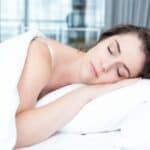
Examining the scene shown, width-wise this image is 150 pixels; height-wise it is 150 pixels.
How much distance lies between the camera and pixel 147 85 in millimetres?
1346

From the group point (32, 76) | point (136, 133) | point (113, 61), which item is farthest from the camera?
point (113, 61)

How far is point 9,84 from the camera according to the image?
110 centimetres

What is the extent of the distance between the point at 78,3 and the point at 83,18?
155 millimetres

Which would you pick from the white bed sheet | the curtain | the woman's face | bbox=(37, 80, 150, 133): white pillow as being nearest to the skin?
the woman's face

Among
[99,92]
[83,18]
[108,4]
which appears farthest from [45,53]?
[83,18]

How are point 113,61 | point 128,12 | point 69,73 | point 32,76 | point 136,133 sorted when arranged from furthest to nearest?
point 128,12
point 69,73
point 113,61
point 32,76
point 136,133

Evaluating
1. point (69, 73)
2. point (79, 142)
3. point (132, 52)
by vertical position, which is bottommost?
point (79, 142)

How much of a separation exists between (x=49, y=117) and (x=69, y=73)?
0.35m

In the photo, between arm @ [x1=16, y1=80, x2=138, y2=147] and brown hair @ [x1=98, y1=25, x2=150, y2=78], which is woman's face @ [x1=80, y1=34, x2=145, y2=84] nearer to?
brown hair @ [x1=98, y1=25, x2=150, y2=78]

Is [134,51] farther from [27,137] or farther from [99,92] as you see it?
[27,137]

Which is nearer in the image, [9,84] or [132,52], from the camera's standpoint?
[9,84]

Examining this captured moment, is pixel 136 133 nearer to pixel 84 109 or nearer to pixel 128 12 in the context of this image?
pixel 84 109

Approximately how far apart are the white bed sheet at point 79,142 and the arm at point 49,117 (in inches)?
1.1

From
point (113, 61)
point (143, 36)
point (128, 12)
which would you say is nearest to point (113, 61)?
point (113, 61)
